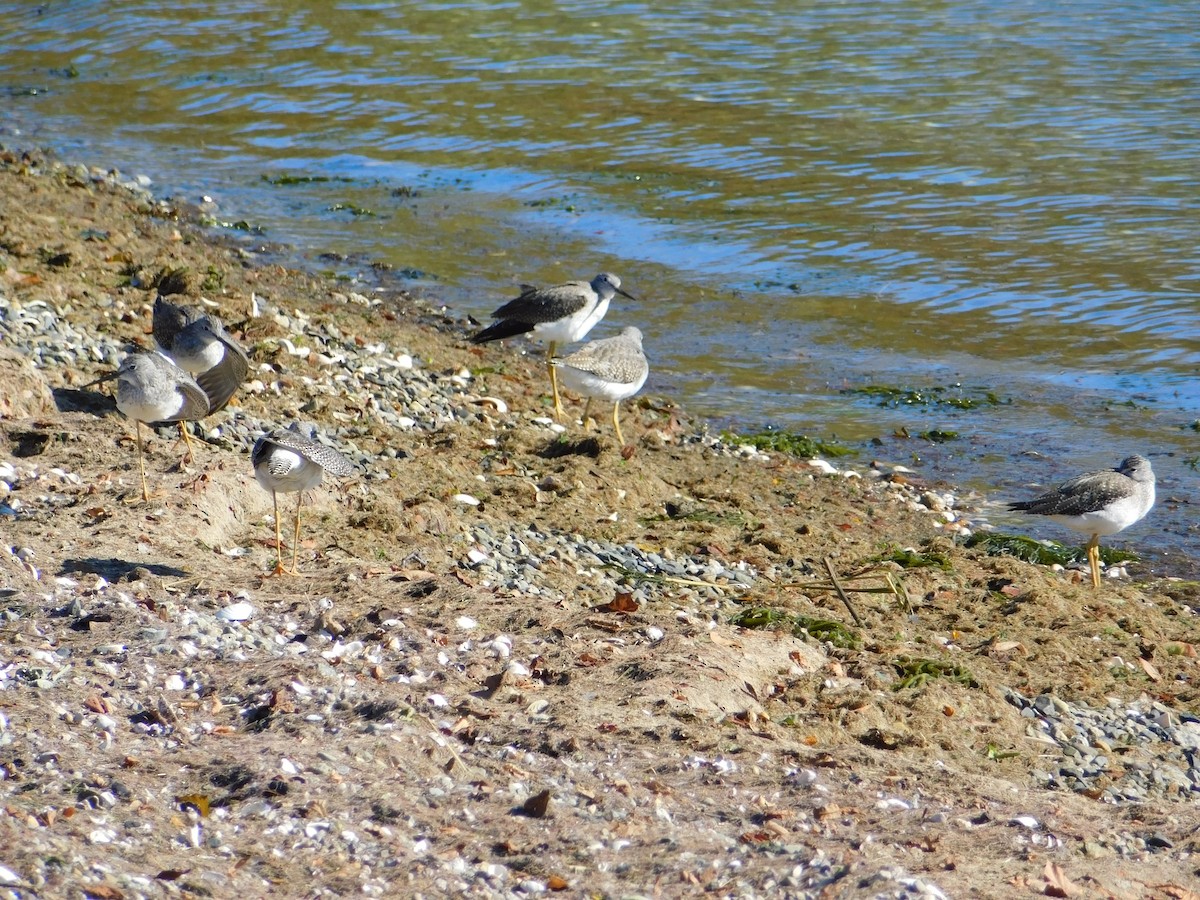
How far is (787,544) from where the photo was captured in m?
7.46

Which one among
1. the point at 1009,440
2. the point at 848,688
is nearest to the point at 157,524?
the point at 848,688

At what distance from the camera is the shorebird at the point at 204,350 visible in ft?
25.4

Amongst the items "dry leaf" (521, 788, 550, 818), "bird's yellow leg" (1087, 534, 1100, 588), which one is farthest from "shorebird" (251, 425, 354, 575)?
"bird's yellow leg" (1087, 534, 1100, 588)

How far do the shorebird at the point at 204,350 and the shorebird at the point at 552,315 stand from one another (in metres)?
2.53

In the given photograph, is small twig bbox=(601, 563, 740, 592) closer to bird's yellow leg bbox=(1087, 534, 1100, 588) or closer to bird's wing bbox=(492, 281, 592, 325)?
bird's yellow leg bbox=(1087, 534, 1100, 588)

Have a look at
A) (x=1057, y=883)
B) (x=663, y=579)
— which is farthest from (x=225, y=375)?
(x=1057, y=883)

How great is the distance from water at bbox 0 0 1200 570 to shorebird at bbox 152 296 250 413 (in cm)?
364

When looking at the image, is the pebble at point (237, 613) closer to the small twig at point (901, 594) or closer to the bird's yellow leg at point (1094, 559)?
the small twig at point (901, 594)

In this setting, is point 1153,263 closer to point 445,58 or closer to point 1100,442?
point 1100,442

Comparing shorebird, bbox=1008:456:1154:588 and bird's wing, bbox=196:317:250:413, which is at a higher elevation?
bird's wing, bbox=196:317:250:413

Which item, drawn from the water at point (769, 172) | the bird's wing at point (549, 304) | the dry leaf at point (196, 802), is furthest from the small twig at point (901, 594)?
the bird's wing at point (549, 304)

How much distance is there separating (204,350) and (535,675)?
384 cm

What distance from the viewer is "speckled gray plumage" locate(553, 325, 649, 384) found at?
8875mm

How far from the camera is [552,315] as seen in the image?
1007 cm
